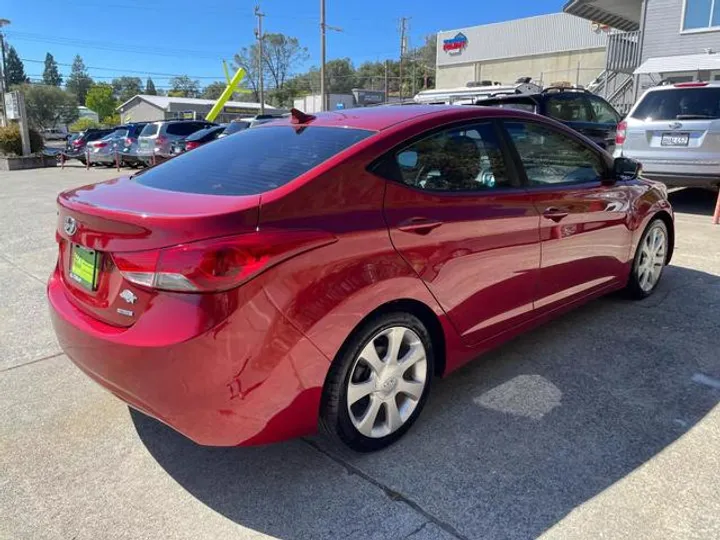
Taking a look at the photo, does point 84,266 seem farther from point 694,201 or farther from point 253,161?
point 694,201

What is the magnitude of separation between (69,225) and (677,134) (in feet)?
26.1

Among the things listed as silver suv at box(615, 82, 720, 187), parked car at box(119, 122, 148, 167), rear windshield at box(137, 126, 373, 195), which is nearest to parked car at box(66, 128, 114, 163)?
parked car at box(119, 122, 148, 167)

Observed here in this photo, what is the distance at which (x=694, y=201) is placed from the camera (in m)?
9.79

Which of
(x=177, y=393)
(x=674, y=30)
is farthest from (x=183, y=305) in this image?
(x=674, y=30)

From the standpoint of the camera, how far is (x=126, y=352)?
2.22 meters

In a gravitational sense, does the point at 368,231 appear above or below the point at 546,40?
below

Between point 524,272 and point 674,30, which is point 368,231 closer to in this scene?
point 524,272

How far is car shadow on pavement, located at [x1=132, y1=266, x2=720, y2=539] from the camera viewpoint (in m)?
2.30

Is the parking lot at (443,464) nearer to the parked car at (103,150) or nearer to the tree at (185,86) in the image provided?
the parked car at (103,150)

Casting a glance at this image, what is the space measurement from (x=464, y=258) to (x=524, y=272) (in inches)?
23.1

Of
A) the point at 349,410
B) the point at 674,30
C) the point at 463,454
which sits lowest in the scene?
the point at 463,454

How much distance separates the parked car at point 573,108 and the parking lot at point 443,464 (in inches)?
261

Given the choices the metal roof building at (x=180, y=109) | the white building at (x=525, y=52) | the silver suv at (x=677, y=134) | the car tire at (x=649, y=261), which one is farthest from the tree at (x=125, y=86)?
the car tire at (x=649, y=261)

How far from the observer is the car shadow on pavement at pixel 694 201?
8.86 m
